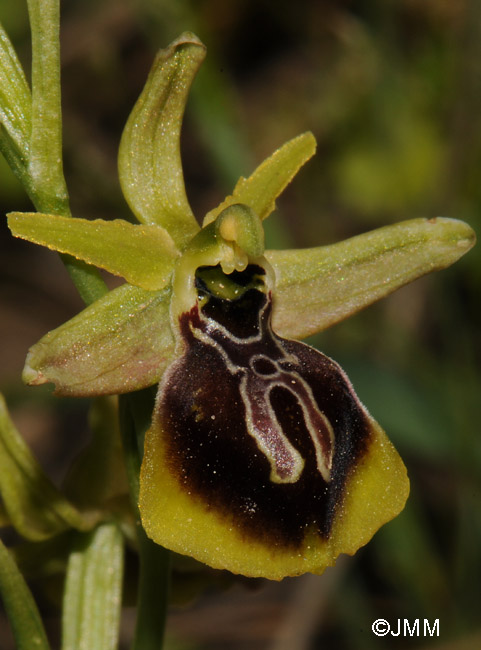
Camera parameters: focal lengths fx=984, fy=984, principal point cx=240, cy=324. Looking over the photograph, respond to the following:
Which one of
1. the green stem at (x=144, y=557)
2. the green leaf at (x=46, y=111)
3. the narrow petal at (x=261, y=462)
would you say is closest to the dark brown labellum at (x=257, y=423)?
the narrow petal at (x=261, y=462)

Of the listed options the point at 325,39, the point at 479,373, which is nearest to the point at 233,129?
the point at 479,373

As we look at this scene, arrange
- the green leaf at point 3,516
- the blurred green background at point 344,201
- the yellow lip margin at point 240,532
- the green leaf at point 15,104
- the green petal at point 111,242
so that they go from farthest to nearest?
the blurred green background at point 344,201 → the green leaf at point 3,516 → the green leaf at point 15,104 → the green petal at point 111,242 → the yellow lip margin at point 240,532

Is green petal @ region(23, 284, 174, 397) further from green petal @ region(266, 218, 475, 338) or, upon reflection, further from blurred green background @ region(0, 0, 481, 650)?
blurred green background @ region(0, 0, 481, 650)

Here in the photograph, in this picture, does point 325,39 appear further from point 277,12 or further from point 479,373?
point 479,373

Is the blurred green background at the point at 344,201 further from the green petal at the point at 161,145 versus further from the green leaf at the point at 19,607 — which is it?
the green petal at the point at 161,145

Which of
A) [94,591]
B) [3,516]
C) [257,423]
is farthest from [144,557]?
[257,423]

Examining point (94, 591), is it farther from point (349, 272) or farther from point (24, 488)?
point (349, 272)
